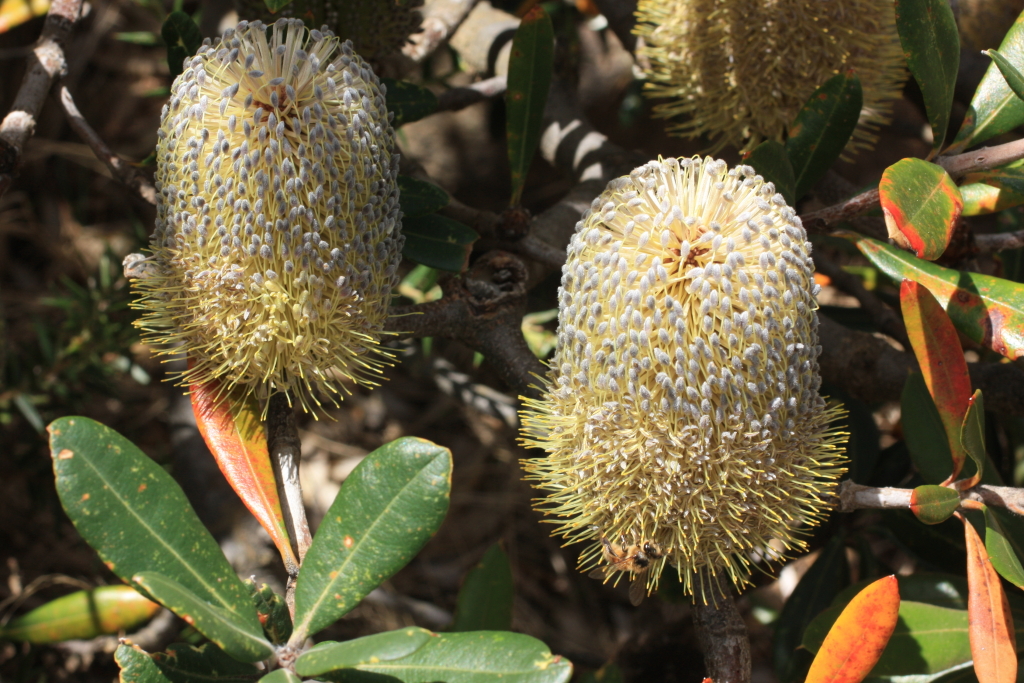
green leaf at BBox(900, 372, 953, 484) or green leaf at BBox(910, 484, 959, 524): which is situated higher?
green leaf at BBox(910, 484, 959, 524)

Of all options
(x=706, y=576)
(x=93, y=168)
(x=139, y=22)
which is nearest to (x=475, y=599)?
(x=706, y=576)

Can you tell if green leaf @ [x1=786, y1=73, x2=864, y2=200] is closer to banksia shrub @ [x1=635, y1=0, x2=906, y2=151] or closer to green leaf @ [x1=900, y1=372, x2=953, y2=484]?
banksia shrub @ [x1=635, y1=0, x2=906, y2=151]

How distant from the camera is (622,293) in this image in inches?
29.3

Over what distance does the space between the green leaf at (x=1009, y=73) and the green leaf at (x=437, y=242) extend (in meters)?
0.61

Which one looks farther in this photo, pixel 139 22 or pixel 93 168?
pixel 139 22

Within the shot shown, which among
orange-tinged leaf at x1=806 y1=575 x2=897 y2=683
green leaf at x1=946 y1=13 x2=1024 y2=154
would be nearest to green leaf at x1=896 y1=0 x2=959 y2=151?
green leaf at x1=946 y1=13 x2=1024 y2=154

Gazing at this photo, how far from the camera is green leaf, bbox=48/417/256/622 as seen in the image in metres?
0.74

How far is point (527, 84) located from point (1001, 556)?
2.69ft

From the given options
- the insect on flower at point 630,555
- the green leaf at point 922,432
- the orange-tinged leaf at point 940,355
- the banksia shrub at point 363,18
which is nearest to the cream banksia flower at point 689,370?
the insect on flower at point 630,555

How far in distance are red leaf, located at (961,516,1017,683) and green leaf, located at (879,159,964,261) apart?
0.32 meters

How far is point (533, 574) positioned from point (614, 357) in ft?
4.91

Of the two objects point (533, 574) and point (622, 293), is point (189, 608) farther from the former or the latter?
point (533, 574)

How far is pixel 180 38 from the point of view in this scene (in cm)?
101

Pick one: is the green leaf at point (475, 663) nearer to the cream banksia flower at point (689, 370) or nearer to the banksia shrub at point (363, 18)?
the cream banksia flower at point (689, 370)
